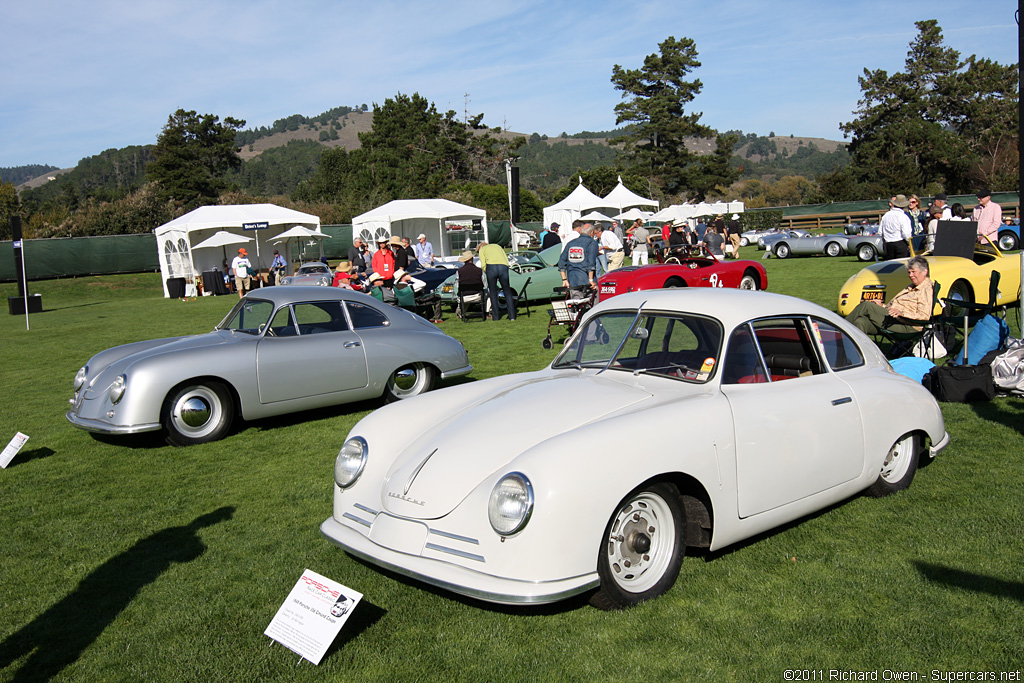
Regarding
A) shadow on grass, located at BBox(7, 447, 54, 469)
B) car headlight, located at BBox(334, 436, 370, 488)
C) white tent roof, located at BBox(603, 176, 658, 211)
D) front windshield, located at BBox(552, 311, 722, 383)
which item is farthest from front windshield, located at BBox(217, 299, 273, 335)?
white tent roof, located at BBox(603, 176, 658, 211)

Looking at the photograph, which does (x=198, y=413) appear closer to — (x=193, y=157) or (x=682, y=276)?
(x=682, y=276)

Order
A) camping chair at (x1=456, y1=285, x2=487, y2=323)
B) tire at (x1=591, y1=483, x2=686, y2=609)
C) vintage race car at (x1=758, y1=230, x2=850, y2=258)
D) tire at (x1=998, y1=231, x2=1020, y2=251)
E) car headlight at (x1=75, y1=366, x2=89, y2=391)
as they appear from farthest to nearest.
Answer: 1. vintage race car at (x1=758, y1=230, x2=850, y2=258)
2. tire at (x1=998, y1=231, x2=1020, y2=251)
3. camping chair at (x1=456, y1=285, x2=487, y2=323)
4. car headlight at (x1=75, y1=366, x2=89, y2=391)
5. tire at (x1=591, y1=483, x2=686, y2=609)

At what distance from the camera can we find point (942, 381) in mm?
7316

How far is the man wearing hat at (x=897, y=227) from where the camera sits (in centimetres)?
1434

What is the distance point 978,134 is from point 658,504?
84.3m

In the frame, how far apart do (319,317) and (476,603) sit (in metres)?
4.64

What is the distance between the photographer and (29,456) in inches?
281

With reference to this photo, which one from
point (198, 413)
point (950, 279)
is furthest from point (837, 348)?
point (950, 279)

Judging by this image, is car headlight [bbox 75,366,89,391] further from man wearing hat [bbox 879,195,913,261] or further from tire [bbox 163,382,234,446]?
man wearing hat [bbox 879,195,913,261]

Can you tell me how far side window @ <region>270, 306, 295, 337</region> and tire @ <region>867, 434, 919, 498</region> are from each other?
5.49m

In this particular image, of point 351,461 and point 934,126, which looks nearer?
point 351,461

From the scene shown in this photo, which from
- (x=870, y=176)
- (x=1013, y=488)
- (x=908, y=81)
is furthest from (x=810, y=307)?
(x=908, y=81)

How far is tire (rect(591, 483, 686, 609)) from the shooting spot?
3580 millimetres

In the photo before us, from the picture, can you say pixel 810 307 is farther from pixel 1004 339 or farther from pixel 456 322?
pixel 456 322
